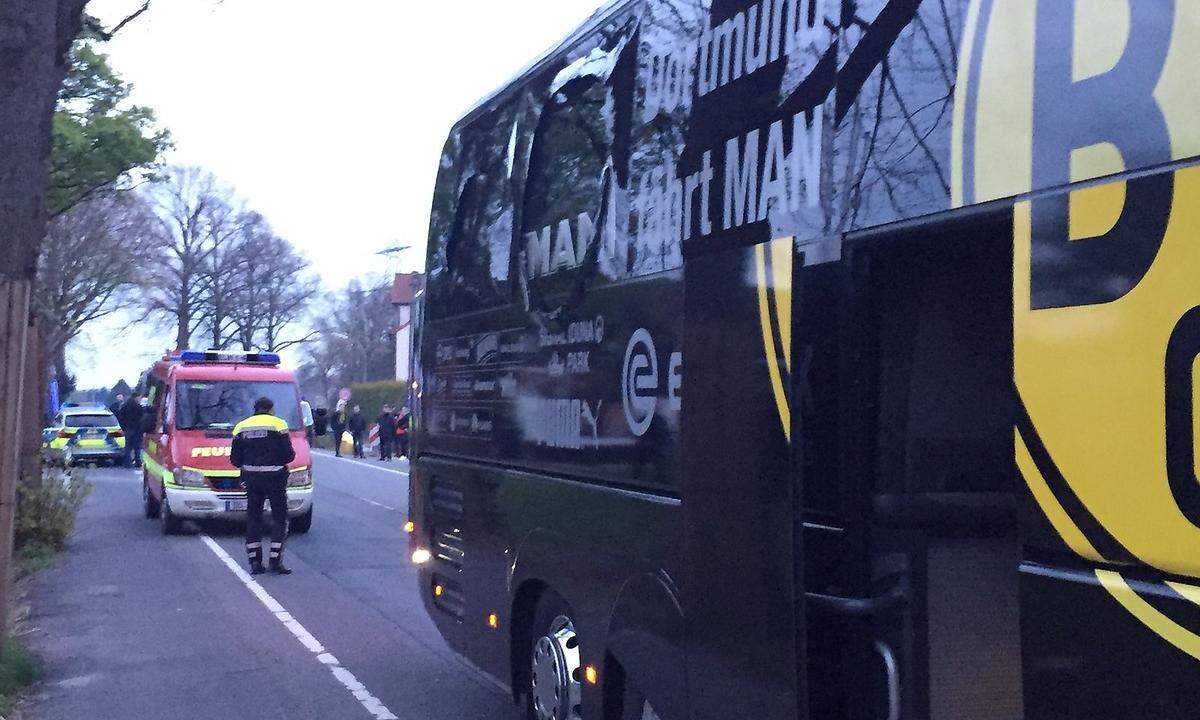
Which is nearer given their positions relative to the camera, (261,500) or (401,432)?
(261,500)

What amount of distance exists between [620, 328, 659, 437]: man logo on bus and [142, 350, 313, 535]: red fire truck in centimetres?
1263

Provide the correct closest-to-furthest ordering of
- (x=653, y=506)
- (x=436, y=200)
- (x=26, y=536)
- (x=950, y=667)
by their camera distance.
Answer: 1. (x=950, y=667)
2. (x=653, y=506)
3. (x=436, y=200)
4. (x=26, y=536)

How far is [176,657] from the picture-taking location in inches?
356

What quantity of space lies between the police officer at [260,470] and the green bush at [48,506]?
2.31 meters

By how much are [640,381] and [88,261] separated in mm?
47834

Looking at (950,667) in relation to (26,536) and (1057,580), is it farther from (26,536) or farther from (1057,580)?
(26,536)

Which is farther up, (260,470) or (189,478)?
(260,470)

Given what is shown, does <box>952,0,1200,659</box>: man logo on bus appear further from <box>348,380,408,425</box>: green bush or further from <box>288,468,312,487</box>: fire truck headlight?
<box>348,380,408,425</box>: green bush

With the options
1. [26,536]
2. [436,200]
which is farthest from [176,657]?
[26,536]

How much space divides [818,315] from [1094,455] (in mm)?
1279

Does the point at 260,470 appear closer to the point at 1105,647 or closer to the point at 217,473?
the point at 217,473

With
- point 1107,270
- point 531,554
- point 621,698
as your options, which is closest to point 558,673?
point 531,554

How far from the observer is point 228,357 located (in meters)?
18.8

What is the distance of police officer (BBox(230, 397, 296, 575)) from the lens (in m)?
13.4
